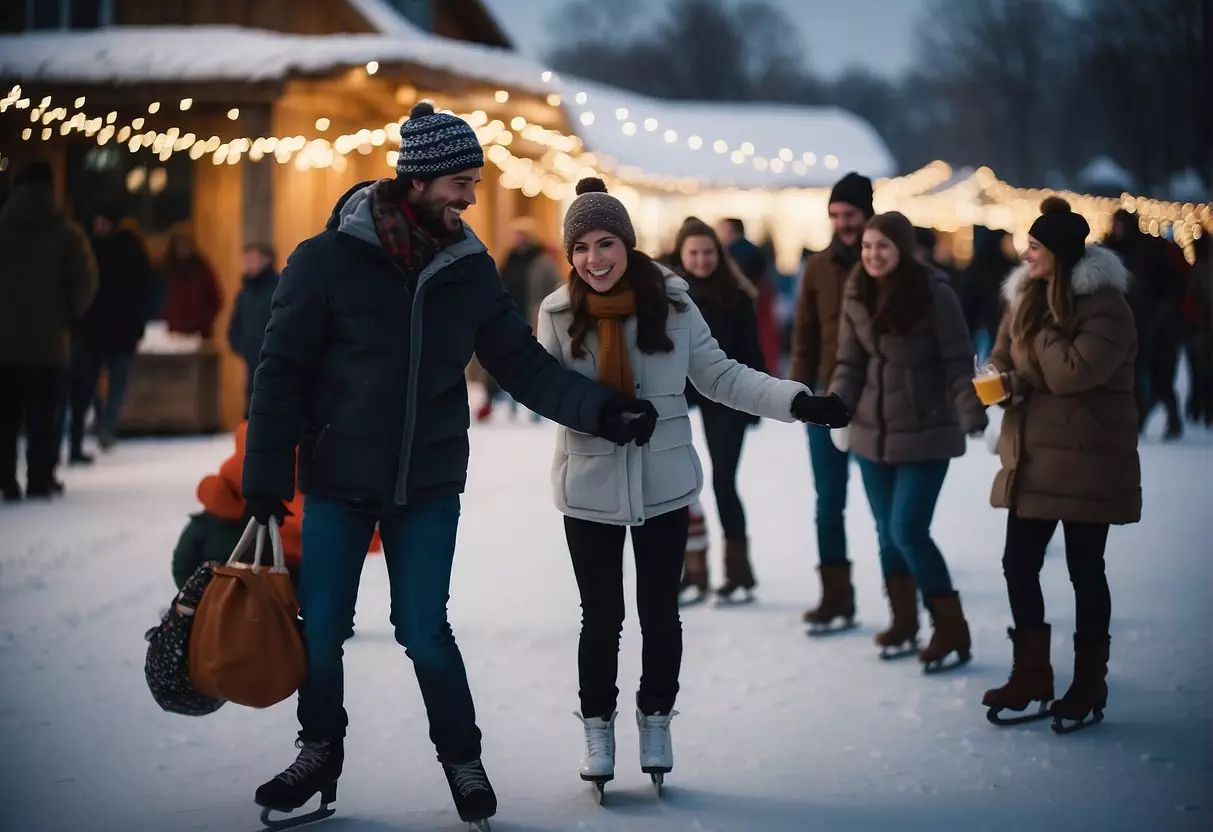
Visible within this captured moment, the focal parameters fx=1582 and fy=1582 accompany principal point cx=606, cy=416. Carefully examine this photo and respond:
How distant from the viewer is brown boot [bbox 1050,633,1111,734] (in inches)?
197

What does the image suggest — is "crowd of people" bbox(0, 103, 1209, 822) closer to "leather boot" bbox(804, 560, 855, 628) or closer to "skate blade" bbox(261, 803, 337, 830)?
"skate blade" bbox(261, 803, 337, 830)

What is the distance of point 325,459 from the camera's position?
391 cm

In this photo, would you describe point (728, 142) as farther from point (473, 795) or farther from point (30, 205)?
point (473, 795)

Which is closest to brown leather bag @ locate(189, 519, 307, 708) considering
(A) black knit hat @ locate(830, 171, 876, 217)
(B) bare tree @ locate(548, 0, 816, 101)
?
(A) black knit hat @ locate(830, 171, 876, 217)

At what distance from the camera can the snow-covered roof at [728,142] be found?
21.1 meters

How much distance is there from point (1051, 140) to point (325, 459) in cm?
8413

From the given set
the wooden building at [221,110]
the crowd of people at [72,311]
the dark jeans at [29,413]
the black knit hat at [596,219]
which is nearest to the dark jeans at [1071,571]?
the black knit hat at [596,219]

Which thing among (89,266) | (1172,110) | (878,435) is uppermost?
(1172,110)

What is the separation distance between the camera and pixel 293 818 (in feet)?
13.5

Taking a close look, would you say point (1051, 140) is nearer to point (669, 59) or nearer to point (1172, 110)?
point (669, 59)

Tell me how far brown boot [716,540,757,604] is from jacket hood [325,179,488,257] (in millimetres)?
3310

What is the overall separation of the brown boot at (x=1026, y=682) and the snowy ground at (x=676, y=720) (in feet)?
0.28

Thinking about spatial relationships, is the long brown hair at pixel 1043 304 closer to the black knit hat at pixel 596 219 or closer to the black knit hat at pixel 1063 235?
the black knit hat at pixel 1063 235

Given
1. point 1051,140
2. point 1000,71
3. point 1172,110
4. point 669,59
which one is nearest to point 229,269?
point 1172,110
